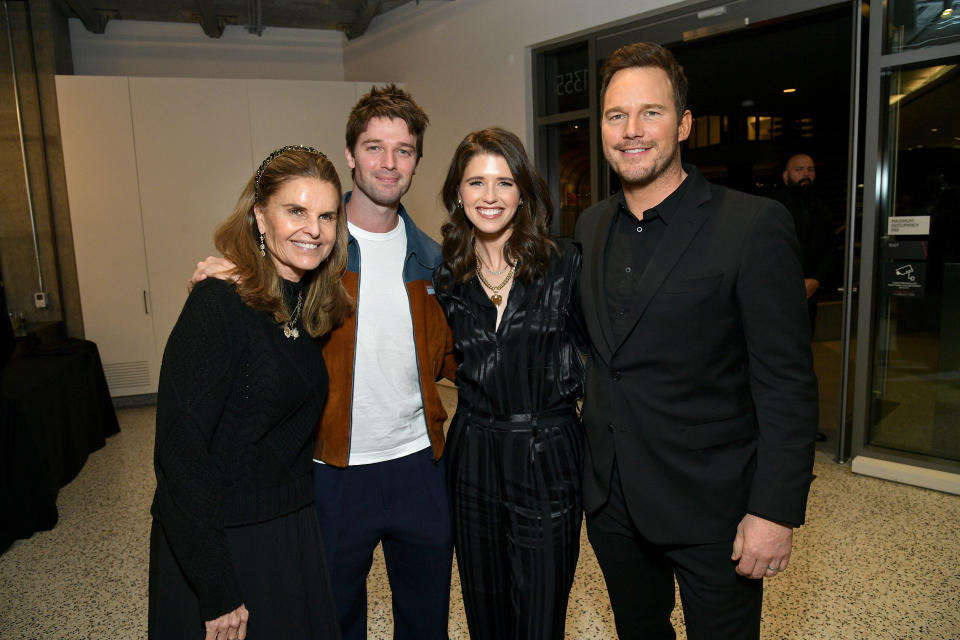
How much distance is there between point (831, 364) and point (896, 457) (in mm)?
2040

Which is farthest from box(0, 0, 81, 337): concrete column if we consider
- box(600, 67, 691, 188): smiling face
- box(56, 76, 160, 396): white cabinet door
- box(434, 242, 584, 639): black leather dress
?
box(600, 67, 691, 188): smiling face

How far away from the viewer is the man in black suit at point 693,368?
1336 mm

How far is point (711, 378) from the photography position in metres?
1.41

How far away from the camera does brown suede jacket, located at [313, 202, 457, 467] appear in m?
1.69

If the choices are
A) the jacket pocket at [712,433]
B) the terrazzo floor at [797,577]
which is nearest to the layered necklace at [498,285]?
the jacket pocket at [712,433]

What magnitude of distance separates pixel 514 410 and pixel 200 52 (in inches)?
279

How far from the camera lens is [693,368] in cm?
141

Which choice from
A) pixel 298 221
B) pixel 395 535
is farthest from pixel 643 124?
pixel 395 535

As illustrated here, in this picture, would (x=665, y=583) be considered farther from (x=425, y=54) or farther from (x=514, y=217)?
(x=425, y=54)

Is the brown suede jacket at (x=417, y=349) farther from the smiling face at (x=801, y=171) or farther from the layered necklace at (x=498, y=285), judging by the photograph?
the smiling face at (x=801, y=171)

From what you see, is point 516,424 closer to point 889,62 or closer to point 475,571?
point 475,571

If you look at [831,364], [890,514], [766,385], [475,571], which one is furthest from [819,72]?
[475,571]

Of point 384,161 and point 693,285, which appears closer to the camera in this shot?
point 693,285

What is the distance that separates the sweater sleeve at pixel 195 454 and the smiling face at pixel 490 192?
0.71 metres
